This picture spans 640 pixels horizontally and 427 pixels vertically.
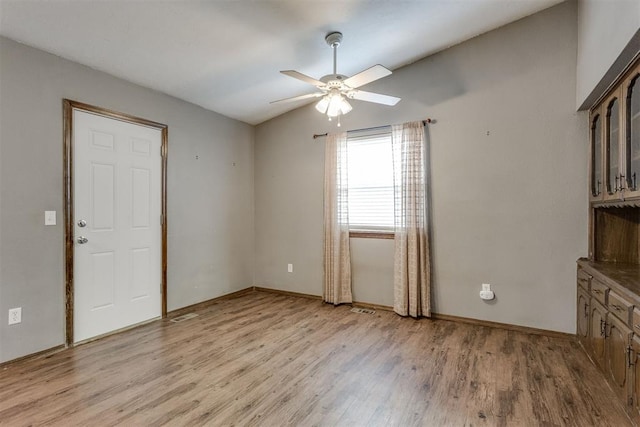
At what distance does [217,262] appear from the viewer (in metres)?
4.53

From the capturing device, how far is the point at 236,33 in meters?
2.82

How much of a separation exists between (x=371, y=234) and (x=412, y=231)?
1.93 feet

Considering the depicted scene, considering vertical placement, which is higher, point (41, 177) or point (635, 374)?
point (41, 177)

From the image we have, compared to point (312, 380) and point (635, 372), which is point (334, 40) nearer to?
point (312, 380)

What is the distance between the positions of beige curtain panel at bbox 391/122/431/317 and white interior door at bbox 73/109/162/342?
282 cm

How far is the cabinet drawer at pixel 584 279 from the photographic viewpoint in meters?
2.74

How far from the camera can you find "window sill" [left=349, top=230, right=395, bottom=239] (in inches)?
161

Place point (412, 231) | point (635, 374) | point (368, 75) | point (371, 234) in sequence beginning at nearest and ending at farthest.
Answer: point (635, 374)
point (368, 75)
point (412, 231)
point (371, 234)

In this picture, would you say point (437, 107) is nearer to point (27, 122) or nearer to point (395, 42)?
point (395, 42)

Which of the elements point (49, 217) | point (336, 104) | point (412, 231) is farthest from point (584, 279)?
point (49, 217)

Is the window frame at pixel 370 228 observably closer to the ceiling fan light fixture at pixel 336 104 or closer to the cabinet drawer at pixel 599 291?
the ceiling fan light fixture at pixel 336 104

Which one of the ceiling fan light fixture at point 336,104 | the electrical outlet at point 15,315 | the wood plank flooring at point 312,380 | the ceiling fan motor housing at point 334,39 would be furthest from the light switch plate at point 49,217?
the ceiling fan motor housing at point 334,39

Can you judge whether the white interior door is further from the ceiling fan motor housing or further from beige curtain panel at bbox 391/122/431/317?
beige curtain panel at bbox 391/122/431/317

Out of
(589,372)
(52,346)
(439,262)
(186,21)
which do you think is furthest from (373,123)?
(52,346)
